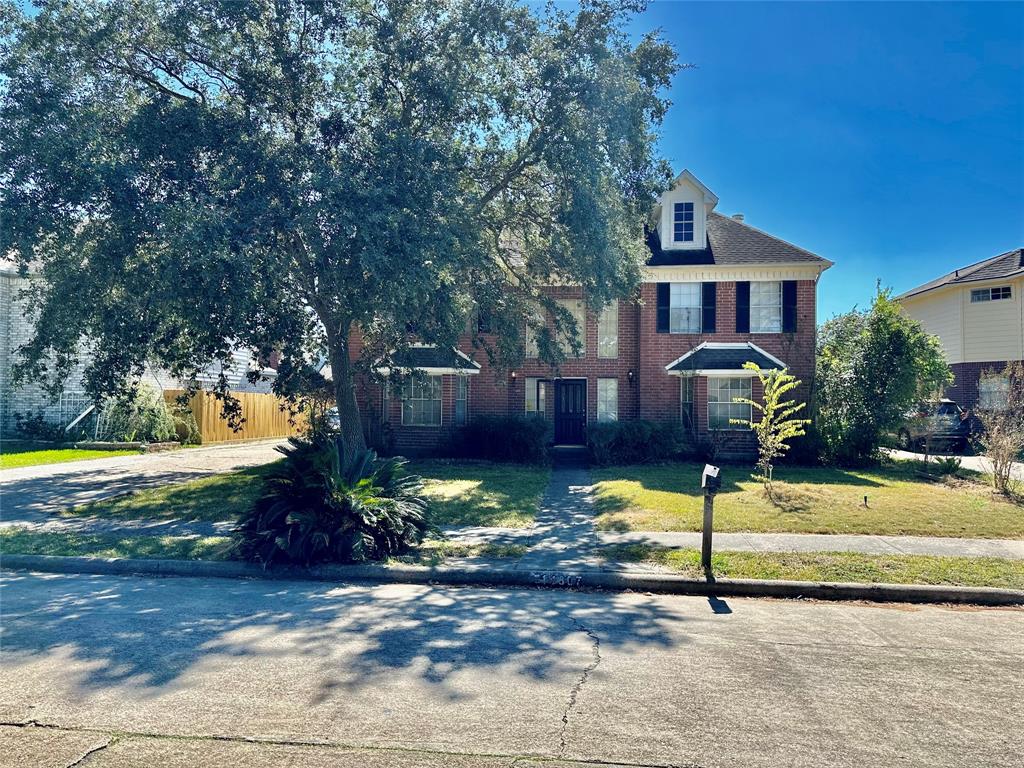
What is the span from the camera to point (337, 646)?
5.00 metres

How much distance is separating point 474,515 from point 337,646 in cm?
576

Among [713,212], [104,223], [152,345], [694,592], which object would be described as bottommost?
[694,592]

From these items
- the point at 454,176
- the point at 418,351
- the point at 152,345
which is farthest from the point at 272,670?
the point at 418,351

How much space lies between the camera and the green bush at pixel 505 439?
17.7m

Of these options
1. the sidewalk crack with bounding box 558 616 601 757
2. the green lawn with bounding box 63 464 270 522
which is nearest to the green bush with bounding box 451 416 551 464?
the green lawn with bounding box 63 464 270 522

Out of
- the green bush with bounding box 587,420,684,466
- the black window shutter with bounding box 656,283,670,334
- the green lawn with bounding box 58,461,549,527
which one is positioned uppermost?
the black window shutter with bounding box 656,283,670,334

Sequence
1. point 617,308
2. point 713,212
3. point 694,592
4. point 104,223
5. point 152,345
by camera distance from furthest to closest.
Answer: point 713,212 → point 617,308 → point 152,345 → point 104,223 → point 694,592

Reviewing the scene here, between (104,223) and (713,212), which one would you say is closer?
(104,223)

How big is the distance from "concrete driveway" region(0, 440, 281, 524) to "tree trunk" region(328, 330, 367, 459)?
3764 mm

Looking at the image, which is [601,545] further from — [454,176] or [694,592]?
[454,176]

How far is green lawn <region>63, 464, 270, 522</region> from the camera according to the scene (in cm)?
1055

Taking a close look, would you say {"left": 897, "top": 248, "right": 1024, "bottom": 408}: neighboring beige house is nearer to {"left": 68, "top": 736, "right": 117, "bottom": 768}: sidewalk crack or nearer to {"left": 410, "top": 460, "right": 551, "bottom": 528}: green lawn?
{"left": 410, "top": 460, "right": 551, "bottom": 528}: green lawn

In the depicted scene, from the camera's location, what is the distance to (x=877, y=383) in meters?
17.2

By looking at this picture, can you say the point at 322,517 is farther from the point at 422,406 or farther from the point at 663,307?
the point at 663,307
